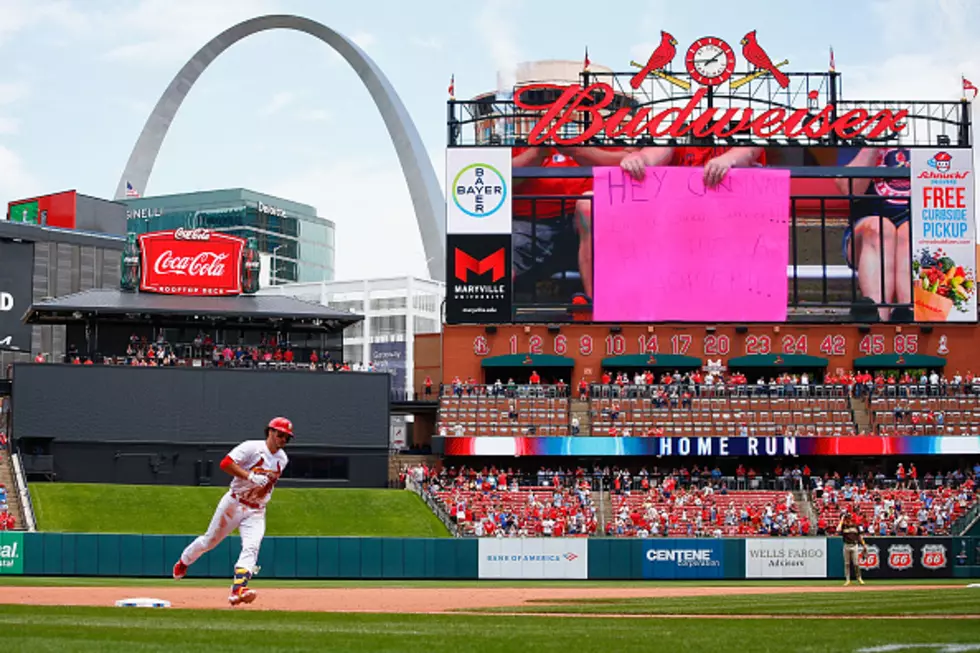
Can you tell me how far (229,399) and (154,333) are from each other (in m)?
4.46

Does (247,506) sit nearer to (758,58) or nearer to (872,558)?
(872,558)

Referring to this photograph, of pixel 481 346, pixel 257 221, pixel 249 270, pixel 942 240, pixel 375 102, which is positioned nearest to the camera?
pixel 249 270

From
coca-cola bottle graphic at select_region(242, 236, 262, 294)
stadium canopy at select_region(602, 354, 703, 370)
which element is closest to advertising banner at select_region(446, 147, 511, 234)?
stadium canopy at select_region(602, 354, 703, 370)

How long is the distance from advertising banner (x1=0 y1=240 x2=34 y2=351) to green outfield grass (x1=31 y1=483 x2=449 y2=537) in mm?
15720

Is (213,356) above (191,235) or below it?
below

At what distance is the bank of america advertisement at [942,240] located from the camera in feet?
182

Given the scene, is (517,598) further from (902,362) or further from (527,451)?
(902,362)

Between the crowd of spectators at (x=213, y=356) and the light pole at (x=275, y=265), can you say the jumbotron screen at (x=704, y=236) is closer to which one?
the crowd of spectators at (x=213, y=356)

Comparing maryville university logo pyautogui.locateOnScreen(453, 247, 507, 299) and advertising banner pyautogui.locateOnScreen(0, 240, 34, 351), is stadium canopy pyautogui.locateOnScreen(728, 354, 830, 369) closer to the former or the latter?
maryville university logo pyautogui.locateOnScreen(453, 247, 507, 299)

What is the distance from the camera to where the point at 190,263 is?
171ft

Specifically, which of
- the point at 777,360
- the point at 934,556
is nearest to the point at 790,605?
the point at 934,556

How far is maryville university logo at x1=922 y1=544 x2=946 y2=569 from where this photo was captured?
128 feet

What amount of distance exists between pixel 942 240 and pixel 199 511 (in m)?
30.7

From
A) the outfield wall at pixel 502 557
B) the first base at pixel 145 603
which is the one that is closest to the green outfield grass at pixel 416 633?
the first base at pixel 145 603
